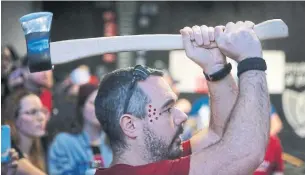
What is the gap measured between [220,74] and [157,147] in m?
0.42

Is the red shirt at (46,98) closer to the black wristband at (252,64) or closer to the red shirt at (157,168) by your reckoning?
the red shirt at (157,168)

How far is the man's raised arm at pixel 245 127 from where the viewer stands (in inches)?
106

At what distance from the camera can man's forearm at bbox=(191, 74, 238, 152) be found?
323 cm

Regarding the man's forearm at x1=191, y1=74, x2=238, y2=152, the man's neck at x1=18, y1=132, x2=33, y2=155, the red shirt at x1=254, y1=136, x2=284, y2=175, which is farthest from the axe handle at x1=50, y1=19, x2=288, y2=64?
the red shirt at x1=254, y1=136, x2=284, y2=175

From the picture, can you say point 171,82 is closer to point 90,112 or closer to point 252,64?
point 90,112

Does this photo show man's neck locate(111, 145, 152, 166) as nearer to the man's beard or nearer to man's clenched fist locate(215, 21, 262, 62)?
the man's beard

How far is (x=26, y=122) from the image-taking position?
5219 millimetres

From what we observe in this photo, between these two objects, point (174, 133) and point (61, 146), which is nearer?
point (174, 133)

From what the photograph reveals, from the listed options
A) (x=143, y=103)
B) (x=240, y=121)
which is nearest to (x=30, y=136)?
(x=143, y=103)

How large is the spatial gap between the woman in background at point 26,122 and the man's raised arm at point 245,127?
7.90 ft

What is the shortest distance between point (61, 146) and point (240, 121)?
281 centimetres

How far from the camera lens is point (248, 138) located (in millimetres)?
2699

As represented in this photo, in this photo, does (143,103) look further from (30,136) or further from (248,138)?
(30,136)

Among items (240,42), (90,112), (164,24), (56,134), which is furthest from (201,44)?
(164,24)
